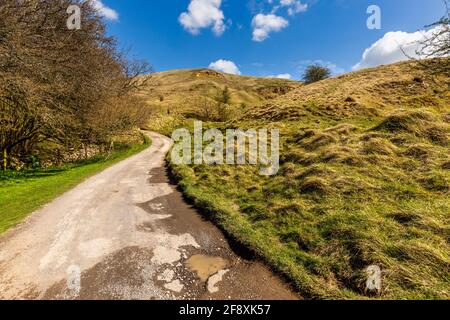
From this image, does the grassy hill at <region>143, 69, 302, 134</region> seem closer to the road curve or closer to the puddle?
the road curve

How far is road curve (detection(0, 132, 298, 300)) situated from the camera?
13.8ft

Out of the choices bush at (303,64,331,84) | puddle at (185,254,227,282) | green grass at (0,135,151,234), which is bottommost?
puddle at (185,254,227,282)

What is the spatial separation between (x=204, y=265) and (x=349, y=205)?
4554 mm

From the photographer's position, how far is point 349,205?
268 inches

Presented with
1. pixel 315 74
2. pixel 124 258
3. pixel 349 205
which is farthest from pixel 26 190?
pixel 315 74

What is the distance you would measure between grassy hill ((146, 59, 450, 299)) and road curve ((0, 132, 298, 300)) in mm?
756


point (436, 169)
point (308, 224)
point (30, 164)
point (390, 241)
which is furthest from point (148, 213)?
point (30, 164)

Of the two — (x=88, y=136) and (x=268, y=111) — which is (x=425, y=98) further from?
(x=88, y=136)

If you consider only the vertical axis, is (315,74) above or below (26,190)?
above

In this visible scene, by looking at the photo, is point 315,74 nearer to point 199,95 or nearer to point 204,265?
point 199,95

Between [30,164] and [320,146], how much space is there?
64.8 ft

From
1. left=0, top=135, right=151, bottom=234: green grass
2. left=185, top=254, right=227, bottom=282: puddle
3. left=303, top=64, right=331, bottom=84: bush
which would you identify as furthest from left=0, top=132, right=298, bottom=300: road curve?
left=303, top=64, right=331, bottom=84: bush

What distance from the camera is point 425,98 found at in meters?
18.5

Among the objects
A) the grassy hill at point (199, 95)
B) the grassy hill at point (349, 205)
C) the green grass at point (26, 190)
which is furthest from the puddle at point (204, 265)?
the grassy hill at point (199, 95)
